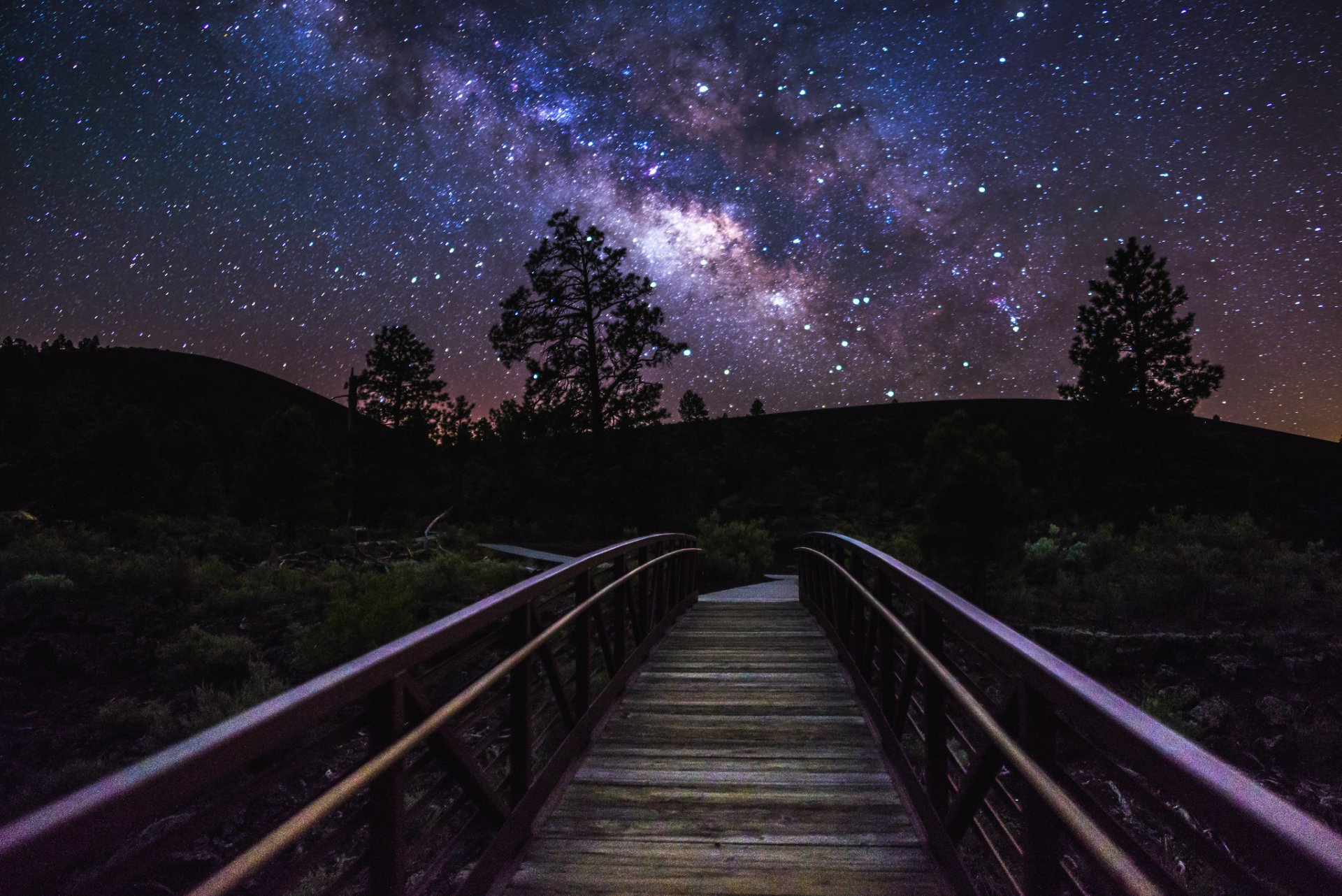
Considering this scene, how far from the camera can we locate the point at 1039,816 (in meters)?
2.11

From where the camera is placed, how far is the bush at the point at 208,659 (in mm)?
10016

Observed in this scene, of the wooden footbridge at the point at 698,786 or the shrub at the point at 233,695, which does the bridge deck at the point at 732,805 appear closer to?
the wooden footbridge at the point at 698,786

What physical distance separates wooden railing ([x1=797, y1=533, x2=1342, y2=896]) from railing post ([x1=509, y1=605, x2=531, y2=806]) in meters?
1.95

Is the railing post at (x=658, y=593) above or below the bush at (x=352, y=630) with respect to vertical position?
above

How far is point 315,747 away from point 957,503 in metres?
18.2

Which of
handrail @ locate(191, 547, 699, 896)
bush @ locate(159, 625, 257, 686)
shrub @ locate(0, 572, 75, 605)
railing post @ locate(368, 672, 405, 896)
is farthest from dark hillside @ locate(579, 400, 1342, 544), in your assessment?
railing post @ locate(368, 672, 405, 896)

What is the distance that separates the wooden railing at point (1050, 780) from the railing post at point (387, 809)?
193 centimetres

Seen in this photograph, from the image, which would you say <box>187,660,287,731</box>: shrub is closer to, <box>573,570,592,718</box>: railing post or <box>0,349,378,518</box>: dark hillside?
<box>573,570,592,718</box>: railing post

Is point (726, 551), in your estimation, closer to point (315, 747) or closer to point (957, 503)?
point (957, 503)

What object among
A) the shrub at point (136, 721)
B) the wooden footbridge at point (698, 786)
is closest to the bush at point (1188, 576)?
the wooden footbridge at point (698, 786)

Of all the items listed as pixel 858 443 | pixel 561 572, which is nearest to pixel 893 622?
pixel 561 572

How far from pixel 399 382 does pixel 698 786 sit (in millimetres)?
39110

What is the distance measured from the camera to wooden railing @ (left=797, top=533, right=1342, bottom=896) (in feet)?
3.45

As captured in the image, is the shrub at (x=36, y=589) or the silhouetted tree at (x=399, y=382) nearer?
the shrub at (x=36, y=589)
